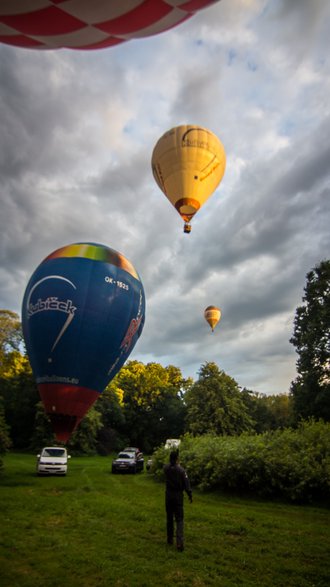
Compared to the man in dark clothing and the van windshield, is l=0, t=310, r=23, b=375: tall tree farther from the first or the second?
the man in dark clothing

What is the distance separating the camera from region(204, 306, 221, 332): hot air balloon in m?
38.5

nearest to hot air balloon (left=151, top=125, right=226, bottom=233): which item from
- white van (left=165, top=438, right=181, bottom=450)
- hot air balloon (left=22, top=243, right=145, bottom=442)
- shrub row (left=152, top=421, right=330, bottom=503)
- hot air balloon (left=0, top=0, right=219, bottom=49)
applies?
hot air balloon (left=22, top=243, right=145, bottom=442)

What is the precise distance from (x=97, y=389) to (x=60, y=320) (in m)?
2.29

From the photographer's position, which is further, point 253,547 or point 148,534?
point 148,534

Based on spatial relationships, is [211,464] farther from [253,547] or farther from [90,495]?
[253,547]

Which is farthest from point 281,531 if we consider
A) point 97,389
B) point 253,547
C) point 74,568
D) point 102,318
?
point 102,318

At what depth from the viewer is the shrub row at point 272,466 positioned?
11664 millimetres

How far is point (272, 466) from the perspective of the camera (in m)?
12.5

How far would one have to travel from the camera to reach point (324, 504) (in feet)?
37.0

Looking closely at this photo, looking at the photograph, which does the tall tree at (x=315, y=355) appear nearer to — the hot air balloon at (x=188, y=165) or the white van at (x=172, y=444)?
the white van at (x=172, y=444)

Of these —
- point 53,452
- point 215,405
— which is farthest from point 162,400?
point 53,452

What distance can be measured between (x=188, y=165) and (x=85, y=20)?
526 inches

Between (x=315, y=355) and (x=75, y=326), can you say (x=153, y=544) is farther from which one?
(x=315, y=355)

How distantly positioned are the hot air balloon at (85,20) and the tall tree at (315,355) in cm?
3284
